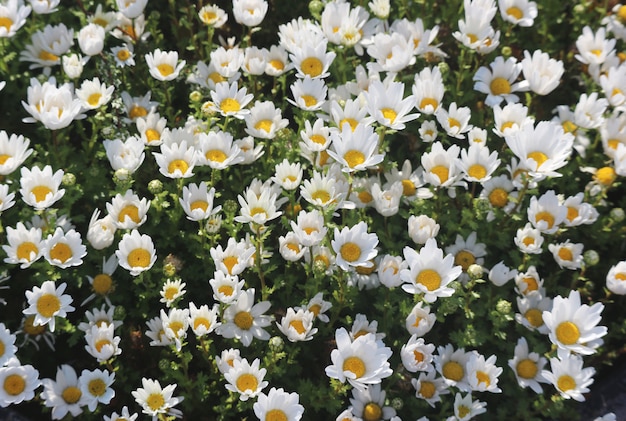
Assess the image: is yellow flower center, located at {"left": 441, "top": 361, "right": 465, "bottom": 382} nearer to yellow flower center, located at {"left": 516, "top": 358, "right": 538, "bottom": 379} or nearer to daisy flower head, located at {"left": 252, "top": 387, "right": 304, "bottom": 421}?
yellow flower center, located at {"left": 516, "top": 358, "right": 538, "bottom": 379}

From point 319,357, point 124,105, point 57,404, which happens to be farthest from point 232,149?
Result: point 57,404

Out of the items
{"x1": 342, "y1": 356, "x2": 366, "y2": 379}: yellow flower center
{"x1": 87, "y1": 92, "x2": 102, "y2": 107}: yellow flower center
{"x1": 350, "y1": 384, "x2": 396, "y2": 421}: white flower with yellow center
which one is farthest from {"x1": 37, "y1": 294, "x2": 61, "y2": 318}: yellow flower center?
{"x1": 350, "y1": 384, "x2": 396, "y2": 421}: white flower with yellow center

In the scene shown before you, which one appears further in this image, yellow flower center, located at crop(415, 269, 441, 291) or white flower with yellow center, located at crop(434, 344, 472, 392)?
white flower with yellow center, located at crop(434, 344, 472, 392)

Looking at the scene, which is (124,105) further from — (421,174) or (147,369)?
(421,174)

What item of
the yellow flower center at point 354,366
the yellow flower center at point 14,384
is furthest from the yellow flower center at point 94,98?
the yellow flower center at point 354,366

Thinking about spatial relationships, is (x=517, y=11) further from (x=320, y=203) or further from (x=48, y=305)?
(x=48, y=305)

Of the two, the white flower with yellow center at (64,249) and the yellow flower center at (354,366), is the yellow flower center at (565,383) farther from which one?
the white flower with yellow center at (64,249)
